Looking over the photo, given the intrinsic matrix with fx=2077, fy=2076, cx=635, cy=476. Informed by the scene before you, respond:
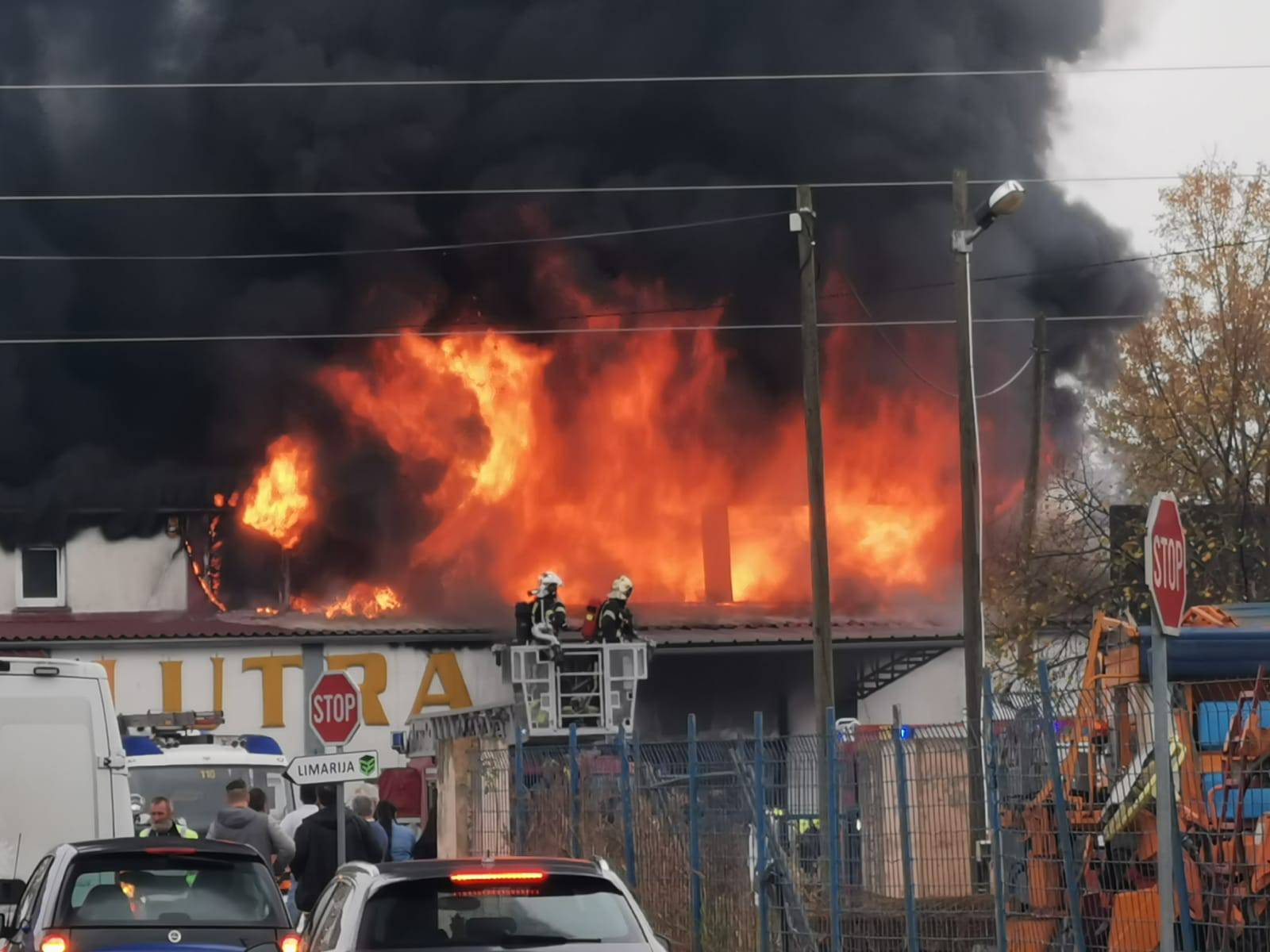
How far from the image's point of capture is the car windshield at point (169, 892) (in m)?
11.3

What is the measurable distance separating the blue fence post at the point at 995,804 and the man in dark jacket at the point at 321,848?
20.7ft

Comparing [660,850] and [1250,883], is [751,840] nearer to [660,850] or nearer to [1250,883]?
[660,850]

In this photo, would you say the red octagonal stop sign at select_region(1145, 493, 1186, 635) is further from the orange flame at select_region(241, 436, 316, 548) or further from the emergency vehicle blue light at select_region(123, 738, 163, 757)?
the orange flame at select_region(241, 436, 316, 548)

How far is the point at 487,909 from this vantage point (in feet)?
29.3

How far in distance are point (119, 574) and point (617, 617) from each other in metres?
17.0

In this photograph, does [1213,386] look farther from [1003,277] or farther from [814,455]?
[1003,277]

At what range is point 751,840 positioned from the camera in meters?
14.6

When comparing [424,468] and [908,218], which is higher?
[908,218]

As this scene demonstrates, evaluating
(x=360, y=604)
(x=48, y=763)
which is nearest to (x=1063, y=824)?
(x=48, y=763)

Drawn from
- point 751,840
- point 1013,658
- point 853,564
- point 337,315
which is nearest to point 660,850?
point 751,840

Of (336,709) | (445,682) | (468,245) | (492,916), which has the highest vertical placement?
(468,245)

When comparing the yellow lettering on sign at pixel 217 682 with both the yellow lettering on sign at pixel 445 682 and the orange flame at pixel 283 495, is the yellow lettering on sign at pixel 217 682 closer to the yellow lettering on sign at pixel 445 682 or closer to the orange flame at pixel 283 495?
the yellow lettering on sign at pixel 445 682

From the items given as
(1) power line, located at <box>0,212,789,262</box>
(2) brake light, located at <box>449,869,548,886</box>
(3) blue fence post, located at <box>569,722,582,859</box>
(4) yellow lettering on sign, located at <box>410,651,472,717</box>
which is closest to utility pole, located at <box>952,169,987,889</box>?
(3) blue fence post, located at <box>569,722,582,859</box>

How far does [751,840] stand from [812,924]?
97 cm
